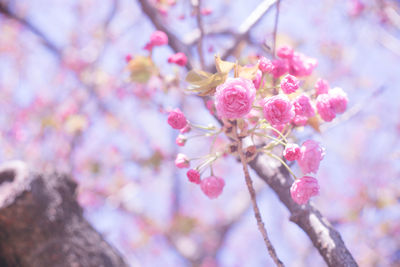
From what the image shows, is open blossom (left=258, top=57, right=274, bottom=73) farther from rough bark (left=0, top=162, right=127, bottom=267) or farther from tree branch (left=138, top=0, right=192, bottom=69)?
rough bark (left=0, top=162, right=127, bottom=267)

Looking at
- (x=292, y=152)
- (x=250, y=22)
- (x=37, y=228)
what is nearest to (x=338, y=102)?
(x=292, y=152)

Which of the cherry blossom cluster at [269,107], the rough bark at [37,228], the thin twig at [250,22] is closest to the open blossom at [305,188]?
the cherry blossom cluster at [269,107]

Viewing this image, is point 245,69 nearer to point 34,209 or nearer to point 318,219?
point 318,219

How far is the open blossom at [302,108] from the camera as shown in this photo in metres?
1.05

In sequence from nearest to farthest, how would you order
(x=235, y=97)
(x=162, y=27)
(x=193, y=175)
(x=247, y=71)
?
(x=235, y=97), (x=247, y=71), (x=193, y=175), (x=162, y=27)

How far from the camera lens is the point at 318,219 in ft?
4.09

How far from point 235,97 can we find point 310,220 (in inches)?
25.0

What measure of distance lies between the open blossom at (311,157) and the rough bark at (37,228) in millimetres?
1339

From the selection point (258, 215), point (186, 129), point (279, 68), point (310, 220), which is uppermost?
point (279, 68)

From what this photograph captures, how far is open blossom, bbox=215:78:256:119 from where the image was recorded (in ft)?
3.01

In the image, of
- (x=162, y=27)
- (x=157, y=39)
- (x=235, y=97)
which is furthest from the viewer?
(x=162, y=27)

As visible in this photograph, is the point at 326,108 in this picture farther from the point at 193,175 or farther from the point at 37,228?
the point at 37,228

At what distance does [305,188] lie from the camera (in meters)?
1.00

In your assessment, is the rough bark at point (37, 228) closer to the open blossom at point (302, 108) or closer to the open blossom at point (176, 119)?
the open blossom at point (176, 119)
